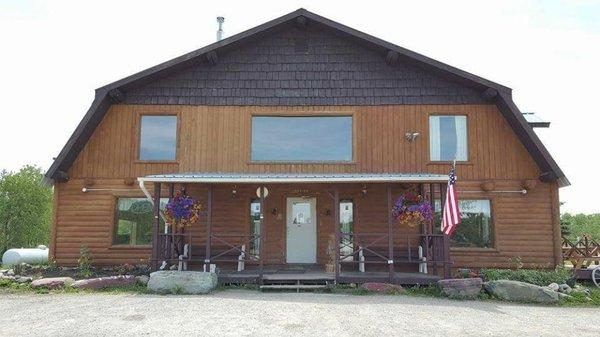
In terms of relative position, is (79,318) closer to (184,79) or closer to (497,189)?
(184,79)

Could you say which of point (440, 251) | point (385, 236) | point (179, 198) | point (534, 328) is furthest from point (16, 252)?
point (534, 328)

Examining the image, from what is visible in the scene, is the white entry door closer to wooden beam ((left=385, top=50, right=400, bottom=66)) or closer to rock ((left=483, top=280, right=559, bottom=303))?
wooden beam ((left=385, top=50, right=400, bottom=66))

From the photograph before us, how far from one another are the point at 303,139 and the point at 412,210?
3.57m

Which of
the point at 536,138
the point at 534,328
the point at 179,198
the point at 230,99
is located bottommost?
the point at 534,328

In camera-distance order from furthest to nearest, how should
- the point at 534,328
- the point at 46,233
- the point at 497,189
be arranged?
the point at 46,233
the point at 497,189
the point at 534,328

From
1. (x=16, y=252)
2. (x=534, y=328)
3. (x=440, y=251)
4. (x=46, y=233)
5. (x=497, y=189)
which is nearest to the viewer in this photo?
(x=534, y=328)

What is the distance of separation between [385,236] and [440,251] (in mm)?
1344

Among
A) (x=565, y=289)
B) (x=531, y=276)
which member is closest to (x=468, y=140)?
(x=531, y=276)

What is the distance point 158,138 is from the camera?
13.8 meters

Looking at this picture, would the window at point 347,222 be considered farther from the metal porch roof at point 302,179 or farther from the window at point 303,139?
the metal porch roof at point 302,179

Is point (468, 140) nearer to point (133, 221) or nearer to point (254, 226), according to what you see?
point (254, 226)

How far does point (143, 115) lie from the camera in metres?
13.8

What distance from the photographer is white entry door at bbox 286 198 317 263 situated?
44.7 feet

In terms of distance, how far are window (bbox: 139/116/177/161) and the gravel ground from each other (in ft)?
15.4
